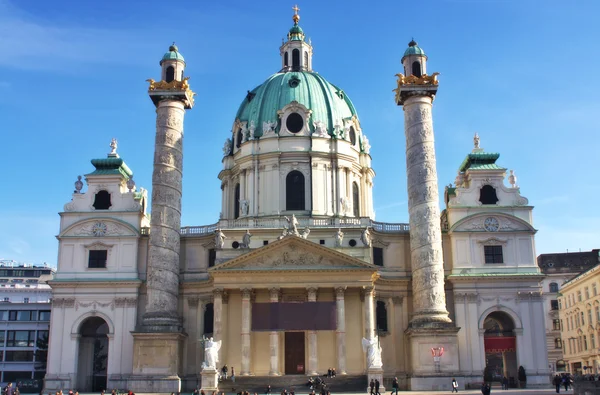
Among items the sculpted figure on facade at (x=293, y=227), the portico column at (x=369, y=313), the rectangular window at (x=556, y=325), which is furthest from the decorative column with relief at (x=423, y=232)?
the rectangular window at (x=556, y=325)

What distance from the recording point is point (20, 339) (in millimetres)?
71750

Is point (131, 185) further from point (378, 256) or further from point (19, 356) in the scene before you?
point (19, 356)

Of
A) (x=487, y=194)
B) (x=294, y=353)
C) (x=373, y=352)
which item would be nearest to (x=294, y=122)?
(x=487, y=194)

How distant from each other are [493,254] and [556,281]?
3315 cm

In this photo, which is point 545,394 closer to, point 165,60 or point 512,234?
point 512,234

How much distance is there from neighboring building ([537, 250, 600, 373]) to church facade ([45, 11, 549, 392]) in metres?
27.3

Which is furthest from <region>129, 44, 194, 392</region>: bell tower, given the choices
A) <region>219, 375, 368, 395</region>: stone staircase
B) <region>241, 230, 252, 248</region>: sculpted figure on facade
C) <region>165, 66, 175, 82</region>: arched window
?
<region>241, 230, 252, 248</region>: sculpted figure on facade

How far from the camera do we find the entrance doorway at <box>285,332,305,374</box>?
50.5 m

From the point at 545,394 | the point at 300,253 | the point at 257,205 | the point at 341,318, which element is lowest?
the point at 545,394

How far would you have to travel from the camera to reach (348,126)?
2453 inches

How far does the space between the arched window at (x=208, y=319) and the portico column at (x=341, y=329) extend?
10279mm

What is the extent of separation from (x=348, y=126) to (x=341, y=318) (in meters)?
20.1

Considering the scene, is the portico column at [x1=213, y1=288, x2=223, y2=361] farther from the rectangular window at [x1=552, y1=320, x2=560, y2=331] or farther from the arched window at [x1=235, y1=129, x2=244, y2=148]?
the rectangular window at [x1=552, y1=320, x2=560, y2=331]

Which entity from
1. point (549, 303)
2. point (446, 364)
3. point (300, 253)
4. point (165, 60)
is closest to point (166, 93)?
point (165, 60)
